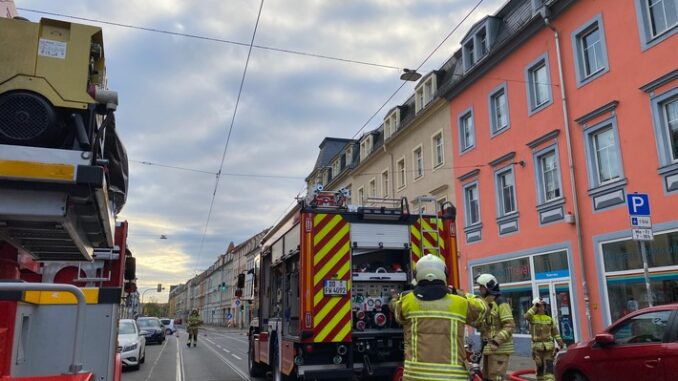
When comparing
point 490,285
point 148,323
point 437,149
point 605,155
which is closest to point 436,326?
point 490,285

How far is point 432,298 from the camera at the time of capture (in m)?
3.83

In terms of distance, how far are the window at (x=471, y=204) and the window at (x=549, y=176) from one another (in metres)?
3.51

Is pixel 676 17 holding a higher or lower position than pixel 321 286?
higher

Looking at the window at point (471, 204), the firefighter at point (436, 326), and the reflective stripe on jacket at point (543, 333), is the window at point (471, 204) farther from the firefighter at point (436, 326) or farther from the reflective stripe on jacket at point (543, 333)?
the firefighter at point (436, 326)

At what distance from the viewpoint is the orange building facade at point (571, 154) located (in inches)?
483

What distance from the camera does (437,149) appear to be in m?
22.7

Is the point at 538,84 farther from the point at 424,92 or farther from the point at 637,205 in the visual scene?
the point at 637,205

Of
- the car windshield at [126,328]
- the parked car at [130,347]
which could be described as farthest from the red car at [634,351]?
the car windshield at [126,328]

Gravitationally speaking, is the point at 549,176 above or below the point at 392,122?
below

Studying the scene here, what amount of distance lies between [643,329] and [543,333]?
2533 millimetres

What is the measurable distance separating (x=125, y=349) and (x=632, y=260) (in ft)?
41.1

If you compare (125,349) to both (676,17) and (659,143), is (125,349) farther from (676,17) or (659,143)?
(676,17)

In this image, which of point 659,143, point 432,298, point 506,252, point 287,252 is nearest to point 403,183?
point 506,252

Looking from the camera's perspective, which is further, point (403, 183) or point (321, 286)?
point (403, 183)
